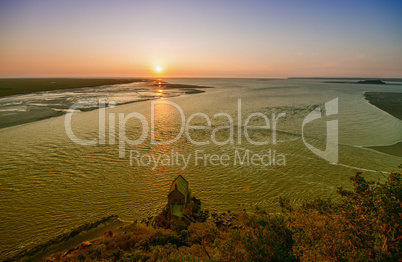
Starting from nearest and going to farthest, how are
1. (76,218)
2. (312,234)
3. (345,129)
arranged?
(312,234) → (76,218) → (345,129)

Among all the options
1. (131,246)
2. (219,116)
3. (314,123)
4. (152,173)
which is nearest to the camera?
(131,246)

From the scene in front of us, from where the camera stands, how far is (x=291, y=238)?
349 inches

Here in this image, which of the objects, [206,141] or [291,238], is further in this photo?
[206,141]

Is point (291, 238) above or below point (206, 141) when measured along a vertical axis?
below

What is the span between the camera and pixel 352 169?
1800cm

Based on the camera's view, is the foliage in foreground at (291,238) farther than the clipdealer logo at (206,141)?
No

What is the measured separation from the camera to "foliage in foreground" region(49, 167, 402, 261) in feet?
19.8

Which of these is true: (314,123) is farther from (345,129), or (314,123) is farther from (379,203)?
(379,203)

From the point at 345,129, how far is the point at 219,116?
20.1m

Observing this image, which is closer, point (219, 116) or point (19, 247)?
point (19, 247)

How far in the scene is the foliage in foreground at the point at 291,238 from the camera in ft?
19.8

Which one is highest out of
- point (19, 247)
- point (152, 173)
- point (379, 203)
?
point (379, 203)

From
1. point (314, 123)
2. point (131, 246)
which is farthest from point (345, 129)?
point (131, 246)

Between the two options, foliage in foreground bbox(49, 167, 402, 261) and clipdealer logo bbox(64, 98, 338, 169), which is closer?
foliage in foreground bbox(49, 167, 402, 261)
